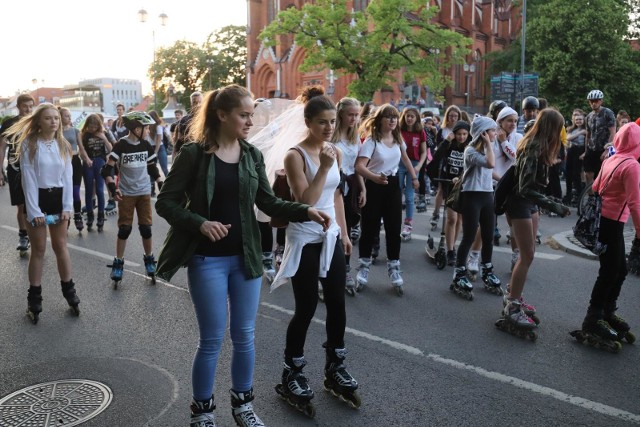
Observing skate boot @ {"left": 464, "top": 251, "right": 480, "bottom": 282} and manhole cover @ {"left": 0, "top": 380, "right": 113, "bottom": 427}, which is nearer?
manhole cover @ {"left": 0, "top": 380, "right": 113, "bottom": 427}

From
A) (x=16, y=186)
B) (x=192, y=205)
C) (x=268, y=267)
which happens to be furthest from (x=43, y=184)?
(x=192, y=205)

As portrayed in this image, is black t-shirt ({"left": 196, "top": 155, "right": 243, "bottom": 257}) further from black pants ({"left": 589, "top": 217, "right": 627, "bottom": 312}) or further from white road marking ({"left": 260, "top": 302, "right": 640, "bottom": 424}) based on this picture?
black pants ({"left": 589, "top": 217, "right": 627, "bottom": 312})

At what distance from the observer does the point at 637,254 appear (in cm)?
746

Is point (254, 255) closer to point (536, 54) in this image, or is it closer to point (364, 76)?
point (364, 76)

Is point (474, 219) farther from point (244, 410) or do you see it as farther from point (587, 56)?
point (587, 56)

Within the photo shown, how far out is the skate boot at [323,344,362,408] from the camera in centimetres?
396

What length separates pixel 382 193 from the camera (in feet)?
22.2

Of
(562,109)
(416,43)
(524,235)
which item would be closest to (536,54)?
(562,109)

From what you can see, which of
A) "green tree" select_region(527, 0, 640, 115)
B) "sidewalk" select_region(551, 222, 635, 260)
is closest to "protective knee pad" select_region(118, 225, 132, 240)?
"sidewalk" select_region(551, 222, 635, 260)

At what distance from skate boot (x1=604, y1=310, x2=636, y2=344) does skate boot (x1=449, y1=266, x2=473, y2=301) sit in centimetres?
152

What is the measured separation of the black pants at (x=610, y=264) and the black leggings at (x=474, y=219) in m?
1.66

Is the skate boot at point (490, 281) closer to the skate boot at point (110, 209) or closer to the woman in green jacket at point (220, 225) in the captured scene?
the woman in green jacket at point (220, 225)

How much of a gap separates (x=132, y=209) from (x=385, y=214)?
311cm

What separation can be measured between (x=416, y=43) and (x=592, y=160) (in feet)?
67.4
